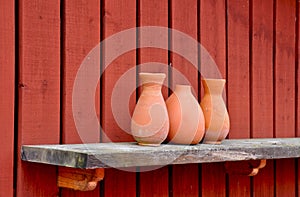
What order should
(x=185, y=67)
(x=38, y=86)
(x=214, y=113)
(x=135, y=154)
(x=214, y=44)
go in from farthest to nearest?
(x=214, y=44) → (x=185, y=67) → (x=214, y=113) → (x=38, y=86) → (x=135, y=154)

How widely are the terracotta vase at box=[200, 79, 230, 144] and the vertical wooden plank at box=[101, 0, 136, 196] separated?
23 centimetres

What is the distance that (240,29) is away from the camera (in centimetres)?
223

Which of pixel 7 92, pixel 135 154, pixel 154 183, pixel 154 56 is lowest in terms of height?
pixel 154 183

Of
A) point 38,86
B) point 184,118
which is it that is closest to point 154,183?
point 184,118

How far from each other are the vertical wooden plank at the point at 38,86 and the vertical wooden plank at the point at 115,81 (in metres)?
0.17

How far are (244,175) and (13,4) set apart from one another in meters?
1.02

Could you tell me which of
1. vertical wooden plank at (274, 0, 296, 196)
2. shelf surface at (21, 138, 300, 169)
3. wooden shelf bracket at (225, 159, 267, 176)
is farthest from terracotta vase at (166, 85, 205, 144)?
vertical wooden plank at (274, 0, 296, 196)

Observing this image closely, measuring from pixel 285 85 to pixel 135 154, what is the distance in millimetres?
1044

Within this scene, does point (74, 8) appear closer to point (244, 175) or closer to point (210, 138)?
point (210, 138)

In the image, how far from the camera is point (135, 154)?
1.54 meters

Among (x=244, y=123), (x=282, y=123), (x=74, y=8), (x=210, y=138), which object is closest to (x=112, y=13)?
(x=74, y=8)

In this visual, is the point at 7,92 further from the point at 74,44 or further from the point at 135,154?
the point at 135,154

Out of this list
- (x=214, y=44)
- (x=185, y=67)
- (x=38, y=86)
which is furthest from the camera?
(x=214, y=44)

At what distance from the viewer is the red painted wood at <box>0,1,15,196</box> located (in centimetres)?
159
